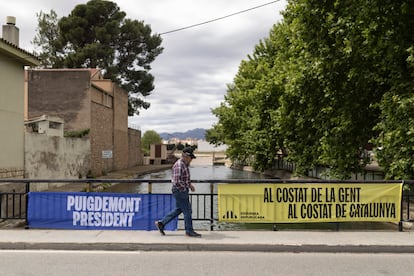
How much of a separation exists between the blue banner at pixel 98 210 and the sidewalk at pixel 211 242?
375 millimetres

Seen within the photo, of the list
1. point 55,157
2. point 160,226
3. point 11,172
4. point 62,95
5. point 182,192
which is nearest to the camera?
point 182,192

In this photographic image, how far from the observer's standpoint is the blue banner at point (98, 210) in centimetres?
881

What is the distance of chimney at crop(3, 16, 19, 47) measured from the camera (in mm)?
18359

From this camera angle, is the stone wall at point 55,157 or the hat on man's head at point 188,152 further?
the stone wall at point 55,157

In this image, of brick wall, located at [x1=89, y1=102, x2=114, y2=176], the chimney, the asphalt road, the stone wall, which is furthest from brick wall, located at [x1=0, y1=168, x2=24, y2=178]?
brick wall, located at [x1=89, y1=102, x2=114, y2=176]

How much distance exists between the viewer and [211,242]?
7.71 meters

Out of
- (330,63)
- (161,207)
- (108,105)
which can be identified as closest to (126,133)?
(108,105)

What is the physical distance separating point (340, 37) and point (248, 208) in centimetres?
833

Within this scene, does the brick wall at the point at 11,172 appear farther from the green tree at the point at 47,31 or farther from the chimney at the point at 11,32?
the green tree at the point at 47,31

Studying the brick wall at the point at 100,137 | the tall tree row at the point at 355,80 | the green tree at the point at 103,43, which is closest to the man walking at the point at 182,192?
the tall tree row at the point at 355,80

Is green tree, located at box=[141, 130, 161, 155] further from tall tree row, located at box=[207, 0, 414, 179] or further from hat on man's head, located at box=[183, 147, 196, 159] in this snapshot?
hat on man's head, located at box=[183, 147, 196, 159]

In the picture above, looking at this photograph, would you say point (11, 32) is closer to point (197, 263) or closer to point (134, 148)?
point (197, 263)

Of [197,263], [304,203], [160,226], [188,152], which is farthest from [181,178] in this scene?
[304,203]

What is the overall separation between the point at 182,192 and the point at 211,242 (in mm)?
1126
